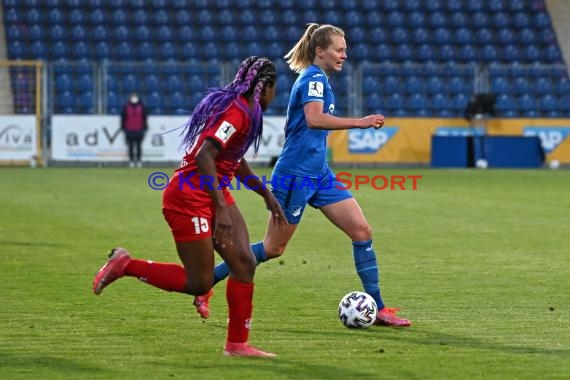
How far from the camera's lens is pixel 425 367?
6766 mm

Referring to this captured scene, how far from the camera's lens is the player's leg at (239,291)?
7.01 metres

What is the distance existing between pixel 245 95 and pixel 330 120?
1142 millimetres

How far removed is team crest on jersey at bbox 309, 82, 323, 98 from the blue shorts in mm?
634

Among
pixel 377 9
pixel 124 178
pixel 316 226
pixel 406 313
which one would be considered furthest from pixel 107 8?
pixel 406 313

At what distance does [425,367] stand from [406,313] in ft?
7.14

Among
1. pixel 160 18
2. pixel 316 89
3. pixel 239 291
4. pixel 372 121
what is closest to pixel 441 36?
pixel 160 18

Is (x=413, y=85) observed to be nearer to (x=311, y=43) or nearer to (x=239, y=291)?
(x=311, y=43)

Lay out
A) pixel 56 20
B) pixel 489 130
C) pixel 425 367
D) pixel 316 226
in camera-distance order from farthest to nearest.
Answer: pixel 56 20, pixel 489 130, pixel 316 226, pixel 425 367

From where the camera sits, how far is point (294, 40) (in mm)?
35844

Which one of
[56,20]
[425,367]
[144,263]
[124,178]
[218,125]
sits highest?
[56,20]

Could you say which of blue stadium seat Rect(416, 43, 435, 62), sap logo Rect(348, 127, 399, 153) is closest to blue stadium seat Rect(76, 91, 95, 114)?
sap logo Rect(348, 127, 399, 153)

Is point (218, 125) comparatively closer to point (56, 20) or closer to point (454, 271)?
point (454, 271)

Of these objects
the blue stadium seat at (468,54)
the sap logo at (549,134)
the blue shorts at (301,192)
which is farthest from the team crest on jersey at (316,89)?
the blue stadium seat at (468,54)

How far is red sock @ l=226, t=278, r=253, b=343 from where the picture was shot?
23.0 feet
